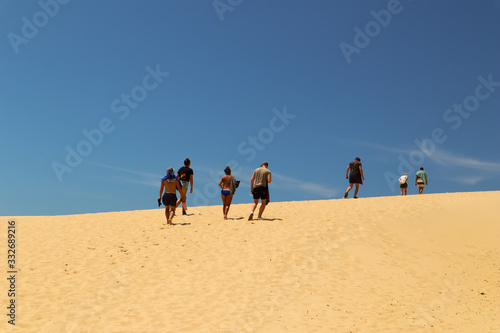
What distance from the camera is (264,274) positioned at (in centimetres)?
1020

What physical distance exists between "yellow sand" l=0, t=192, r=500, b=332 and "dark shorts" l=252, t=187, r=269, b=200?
1055mm

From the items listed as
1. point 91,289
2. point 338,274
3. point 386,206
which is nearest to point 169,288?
point 91,289

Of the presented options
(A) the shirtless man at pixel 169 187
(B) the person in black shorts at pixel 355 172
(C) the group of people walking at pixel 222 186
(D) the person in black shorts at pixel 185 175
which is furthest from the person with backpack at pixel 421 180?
(A) the shirtless man at pixel 169 187

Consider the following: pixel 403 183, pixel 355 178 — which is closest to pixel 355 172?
pixel 355 178

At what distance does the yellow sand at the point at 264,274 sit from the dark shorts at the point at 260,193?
1055 mm

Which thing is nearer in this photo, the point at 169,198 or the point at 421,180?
the point at 169,198

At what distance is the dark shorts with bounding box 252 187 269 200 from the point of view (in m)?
14.8

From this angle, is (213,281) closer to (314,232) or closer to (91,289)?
(91,289)

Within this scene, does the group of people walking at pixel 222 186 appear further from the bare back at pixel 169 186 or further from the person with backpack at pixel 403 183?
the person with backpack at pixel 403 183

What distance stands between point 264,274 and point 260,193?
16.5 feet

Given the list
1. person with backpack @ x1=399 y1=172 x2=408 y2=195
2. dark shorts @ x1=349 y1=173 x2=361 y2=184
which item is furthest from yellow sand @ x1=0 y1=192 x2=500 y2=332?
person with backpack @ x1=399 y1=172 x2=408 y2=195

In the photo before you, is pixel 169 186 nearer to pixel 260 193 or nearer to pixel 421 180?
pixel 260 193

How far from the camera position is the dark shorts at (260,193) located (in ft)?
48.7

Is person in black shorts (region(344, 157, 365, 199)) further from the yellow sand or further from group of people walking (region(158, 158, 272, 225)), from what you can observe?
group of people walking (region(158, 158, 272, 225))
